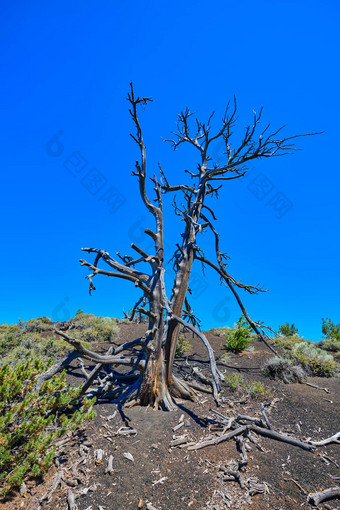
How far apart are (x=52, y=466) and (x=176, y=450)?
214 centimetres

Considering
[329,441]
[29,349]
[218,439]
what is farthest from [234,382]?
[29,349]

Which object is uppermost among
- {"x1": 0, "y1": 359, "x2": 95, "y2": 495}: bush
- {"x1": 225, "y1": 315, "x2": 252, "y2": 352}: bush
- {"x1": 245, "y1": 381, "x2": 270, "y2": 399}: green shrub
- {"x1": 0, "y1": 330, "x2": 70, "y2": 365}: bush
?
{"x1": 225, "y1": 315, "x2": 252, "y2": 352}: bush

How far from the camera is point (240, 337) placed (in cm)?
1183

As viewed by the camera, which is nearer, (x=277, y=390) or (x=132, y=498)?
(x=132, y=498)

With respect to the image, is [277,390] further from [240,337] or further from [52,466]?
[52,466]

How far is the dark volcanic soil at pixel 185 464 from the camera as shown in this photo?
4.04 meters

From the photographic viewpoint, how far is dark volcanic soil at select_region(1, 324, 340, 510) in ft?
13.3

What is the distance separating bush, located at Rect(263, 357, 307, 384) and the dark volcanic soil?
1.71 metres

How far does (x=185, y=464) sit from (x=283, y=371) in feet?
18.1

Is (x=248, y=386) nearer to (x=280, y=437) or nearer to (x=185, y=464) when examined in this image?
(x=280, y=437)

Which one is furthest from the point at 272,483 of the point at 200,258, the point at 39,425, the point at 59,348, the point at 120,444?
the point at 59,348

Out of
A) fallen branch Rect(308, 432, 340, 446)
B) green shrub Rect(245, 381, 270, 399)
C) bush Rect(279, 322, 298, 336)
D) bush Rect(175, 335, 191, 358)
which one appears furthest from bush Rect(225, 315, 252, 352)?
bush Rect(279, 322, 298, 336)

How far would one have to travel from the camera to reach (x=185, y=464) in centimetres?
474

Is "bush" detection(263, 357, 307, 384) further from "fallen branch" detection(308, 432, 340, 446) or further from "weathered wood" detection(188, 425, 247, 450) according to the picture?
"weathered wood" detection(188, 425, 247, 450)
